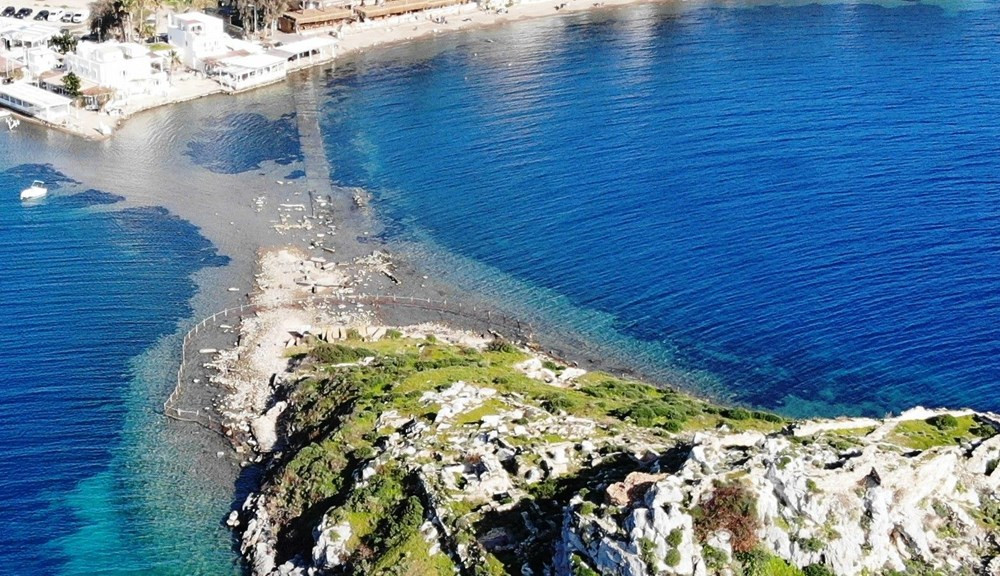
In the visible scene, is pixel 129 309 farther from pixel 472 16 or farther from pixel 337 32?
pixel 472 16

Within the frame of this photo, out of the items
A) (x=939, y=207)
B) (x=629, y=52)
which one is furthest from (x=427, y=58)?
(x=939, y=207)

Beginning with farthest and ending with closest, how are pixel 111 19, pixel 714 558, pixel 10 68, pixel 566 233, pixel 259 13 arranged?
pixel 259 13
pixel 111 19
pixel 10 68
pixel 566 233
pixel 714 558

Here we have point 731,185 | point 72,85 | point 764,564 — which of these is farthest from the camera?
point 72,85

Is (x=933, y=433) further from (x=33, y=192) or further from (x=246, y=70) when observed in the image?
(x=246, y=70)

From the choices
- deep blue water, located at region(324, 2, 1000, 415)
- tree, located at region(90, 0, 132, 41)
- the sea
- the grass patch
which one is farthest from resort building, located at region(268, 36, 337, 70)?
the grass patch

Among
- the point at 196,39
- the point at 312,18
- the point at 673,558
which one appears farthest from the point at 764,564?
the point at 312,18

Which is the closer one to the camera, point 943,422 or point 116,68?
point 943,422

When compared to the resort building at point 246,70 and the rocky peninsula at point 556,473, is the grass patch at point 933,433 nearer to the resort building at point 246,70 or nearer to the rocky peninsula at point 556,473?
the rocky peninsula at point 556,473
